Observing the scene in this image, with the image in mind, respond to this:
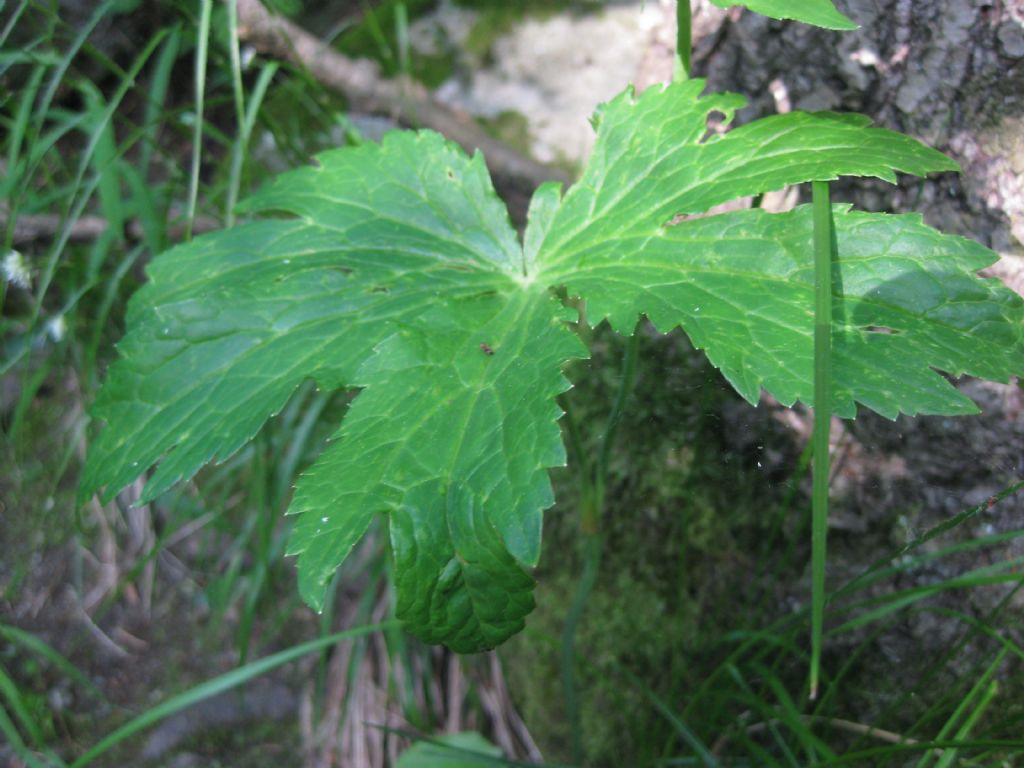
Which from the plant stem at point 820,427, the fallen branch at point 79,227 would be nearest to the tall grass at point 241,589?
the fallen branch at point 79,227

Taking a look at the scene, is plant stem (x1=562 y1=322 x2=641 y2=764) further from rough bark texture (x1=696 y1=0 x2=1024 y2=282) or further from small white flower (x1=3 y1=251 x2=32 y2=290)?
small white flower (x1=3 y1=251 x2=32 y2=290)

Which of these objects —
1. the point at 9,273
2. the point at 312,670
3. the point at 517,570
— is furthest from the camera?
the point at 312,670

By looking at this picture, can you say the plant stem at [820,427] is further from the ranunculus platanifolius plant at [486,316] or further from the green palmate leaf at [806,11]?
the green palmate leaf at [806,11]

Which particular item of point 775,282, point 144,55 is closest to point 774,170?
point 775,282

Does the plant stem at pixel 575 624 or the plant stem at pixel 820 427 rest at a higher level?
the plant stem at pixel 820 427

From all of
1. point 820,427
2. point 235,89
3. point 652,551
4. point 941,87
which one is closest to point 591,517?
point 652,551

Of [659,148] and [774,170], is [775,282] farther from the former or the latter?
[659,148]

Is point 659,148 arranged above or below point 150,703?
above
